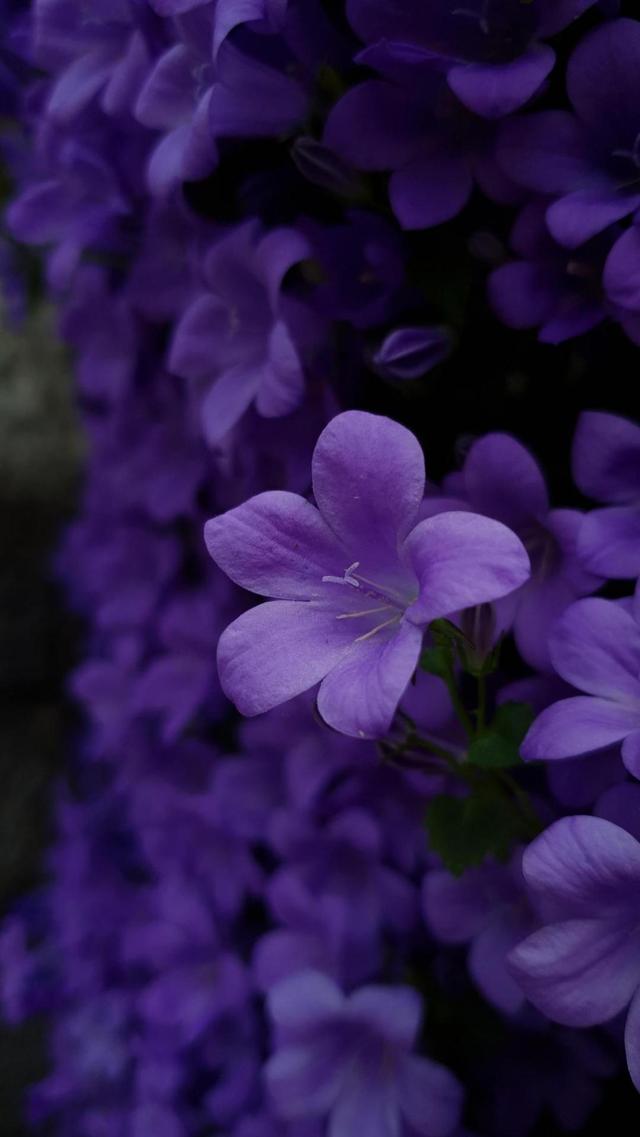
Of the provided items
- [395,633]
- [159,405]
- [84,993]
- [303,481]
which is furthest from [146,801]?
[395,633]

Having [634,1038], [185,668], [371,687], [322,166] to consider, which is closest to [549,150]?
[322,166]

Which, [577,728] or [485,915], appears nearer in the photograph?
[577,728]

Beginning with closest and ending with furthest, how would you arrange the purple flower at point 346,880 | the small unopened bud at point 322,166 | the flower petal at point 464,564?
the flower petal at point 464,564 → the small unopened bud at point 322,166 → the purple flower at point 346,880

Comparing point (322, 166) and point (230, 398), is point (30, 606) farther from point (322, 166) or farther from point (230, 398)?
point (322, 166)

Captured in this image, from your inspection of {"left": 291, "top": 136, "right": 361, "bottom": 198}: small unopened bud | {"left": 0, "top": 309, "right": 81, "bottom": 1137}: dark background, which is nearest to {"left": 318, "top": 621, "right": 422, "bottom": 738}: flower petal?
{"left": 291, "top": 136, "right": 361, "bottom": 198}: small unopened bud

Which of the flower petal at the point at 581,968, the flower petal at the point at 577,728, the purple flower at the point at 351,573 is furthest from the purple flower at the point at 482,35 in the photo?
the flower petal at the point at 581,968

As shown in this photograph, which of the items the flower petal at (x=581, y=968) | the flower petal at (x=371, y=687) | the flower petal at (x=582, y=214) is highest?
the flower petal at (x=582, y=214)

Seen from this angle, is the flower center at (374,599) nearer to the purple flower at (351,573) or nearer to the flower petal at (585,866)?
the purple flower at (351,573)
